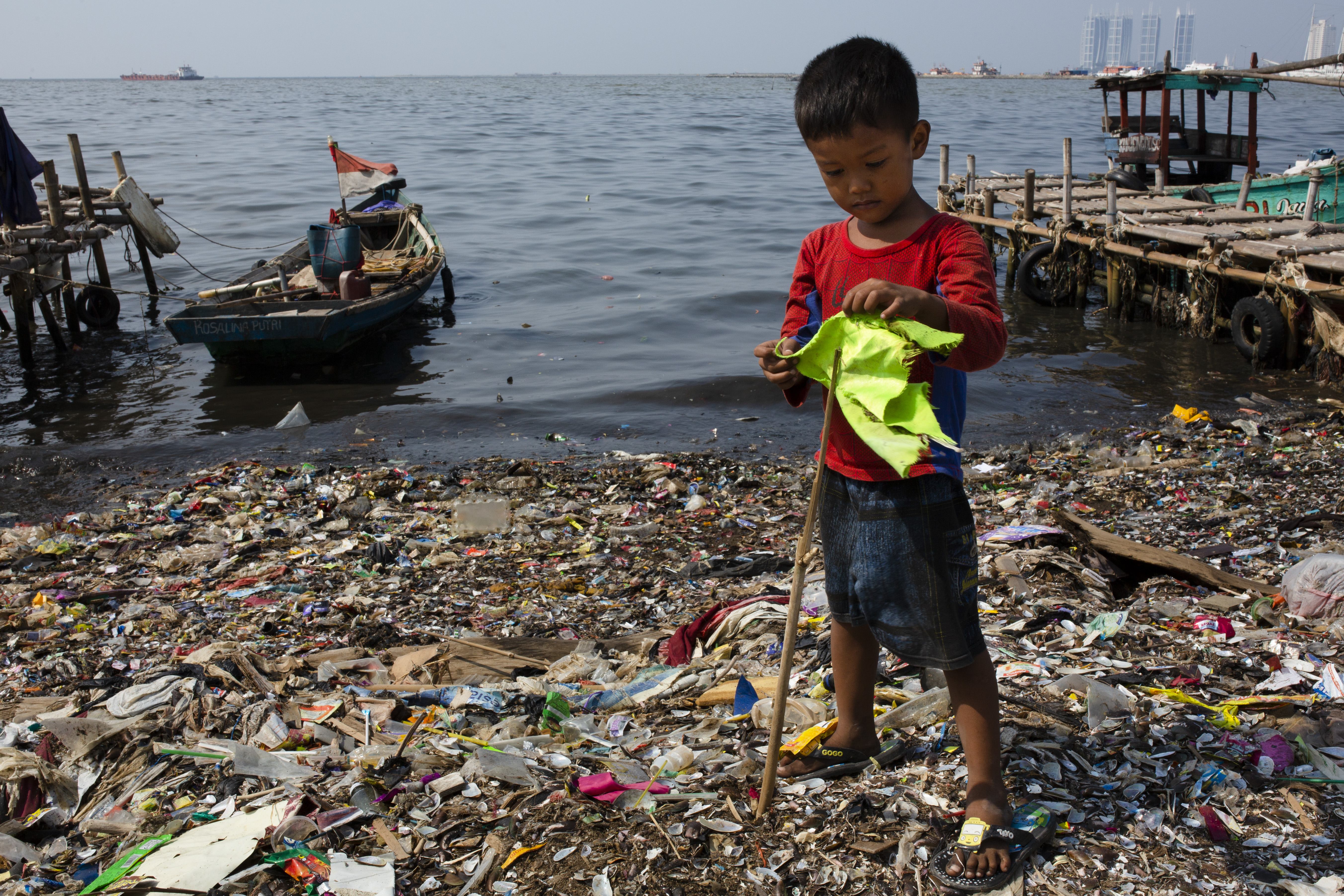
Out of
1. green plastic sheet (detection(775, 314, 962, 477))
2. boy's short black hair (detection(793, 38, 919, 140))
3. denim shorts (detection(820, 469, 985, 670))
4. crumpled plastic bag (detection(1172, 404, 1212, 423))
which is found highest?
boy's short black hair (detection(793, 38, 919, 140))

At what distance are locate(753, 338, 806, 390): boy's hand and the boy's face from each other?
350 mm

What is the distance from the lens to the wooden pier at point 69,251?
1282cm

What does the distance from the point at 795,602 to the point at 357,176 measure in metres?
18.7

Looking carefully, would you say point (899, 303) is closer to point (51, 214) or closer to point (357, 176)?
point (51, 214)

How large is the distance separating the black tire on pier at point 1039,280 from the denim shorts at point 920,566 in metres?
15.0

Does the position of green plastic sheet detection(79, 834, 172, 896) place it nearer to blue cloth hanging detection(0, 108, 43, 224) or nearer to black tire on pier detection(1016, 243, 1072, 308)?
blue cloth hanging detection(0, 108, 43, 224)

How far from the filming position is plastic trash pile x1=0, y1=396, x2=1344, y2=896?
2.36 meters

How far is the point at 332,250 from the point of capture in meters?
14.1

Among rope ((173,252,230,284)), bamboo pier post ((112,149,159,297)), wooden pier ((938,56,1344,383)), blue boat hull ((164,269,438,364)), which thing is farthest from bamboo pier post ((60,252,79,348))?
wooden pier ((938,56,1344,383))

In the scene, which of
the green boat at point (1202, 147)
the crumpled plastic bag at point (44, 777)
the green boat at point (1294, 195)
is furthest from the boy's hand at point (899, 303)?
the green boat at point (1202, 147)

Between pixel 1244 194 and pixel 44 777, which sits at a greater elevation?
pixel 1244 194

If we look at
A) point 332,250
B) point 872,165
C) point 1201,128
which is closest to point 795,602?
point 872,165

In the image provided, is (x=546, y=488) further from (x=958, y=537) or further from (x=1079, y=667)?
(x=958, y=537)

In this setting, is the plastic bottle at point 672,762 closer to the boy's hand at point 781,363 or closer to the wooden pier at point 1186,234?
the boy's hand at point 781,363
